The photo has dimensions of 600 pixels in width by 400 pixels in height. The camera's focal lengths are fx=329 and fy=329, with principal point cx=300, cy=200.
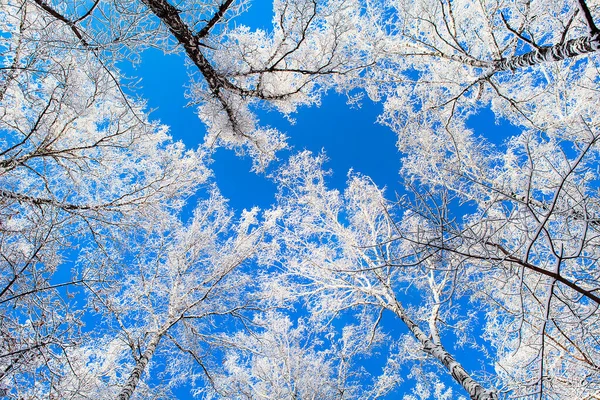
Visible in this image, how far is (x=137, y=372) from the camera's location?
17.4 ft

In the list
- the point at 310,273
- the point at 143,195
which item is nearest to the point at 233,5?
the point at 143,195

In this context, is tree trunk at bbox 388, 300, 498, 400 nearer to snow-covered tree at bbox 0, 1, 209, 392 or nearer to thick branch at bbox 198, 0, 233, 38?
snow-covered tree at bbox 0, 1, 209, 392

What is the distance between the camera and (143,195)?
511cm

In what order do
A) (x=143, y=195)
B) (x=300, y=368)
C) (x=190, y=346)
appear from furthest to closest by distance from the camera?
(x=300, y=368)
(x=190, y=346)
(x=143, y=195)

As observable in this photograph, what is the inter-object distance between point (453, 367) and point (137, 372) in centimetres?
492

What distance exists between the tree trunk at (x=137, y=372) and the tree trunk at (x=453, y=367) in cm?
445

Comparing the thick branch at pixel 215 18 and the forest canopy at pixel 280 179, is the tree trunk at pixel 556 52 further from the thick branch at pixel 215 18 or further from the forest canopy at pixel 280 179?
the thick branch at pixel 215 18

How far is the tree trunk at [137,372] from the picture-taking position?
15.9 ft

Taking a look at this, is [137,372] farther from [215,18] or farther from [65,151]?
[215,18]

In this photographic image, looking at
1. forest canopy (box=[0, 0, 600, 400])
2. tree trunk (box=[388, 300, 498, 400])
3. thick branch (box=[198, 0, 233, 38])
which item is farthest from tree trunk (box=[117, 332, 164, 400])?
thick branch (box=[198, 0, 233, 38])

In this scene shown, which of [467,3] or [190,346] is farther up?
[467,3]

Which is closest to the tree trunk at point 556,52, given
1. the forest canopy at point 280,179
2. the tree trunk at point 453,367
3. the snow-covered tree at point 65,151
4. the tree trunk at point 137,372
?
the forest canopy at point 280,179

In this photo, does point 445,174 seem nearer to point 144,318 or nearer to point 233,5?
point 233,5

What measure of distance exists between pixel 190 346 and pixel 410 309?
15.7 feet
